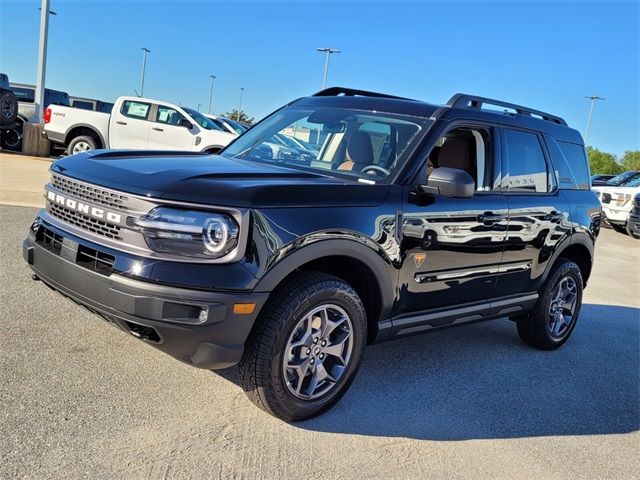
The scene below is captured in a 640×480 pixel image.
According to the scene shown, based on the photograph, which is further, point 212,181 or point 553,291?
point 553,291

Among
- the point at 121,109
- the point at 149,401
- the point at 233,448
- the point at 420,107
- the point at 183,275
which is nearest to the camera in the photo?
the point at 183,275

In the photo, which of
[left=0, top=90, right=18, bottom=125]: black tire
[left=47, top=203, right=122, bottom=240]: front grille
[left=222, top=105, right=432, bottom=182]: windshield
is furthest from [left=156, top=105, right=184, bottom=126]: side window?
[left=47, top=203, right=122, bottom=240]: front grille

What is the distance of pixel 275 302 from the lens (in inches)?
122

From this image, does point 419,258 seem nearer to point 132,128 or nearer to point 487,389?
point 487,389

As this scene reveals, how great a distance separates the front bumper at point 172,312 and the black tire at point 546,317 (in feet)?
10.1

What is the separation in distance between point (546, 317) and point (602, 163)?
203 ft

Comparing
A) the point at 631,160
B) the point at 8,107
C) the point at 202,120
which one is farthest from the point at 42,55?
the point at 631,160

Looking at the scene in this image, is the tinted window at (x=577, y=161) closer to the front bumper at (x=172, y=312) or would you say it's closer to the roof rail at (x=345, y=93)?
the roof rail at (x=345, y=93)

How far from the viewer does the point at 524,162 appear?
15.8 feet

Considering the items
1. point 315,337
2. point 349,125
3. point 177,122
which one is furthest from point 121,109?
point 315,337

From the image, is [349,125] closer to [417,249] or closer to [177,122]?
[417,249]

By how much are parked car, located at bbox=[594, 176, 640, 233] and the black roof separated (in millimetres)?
12623

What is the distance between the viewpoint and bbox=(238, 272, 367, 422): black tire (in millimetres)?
3072

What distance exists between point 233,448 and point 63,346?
4.97ft
